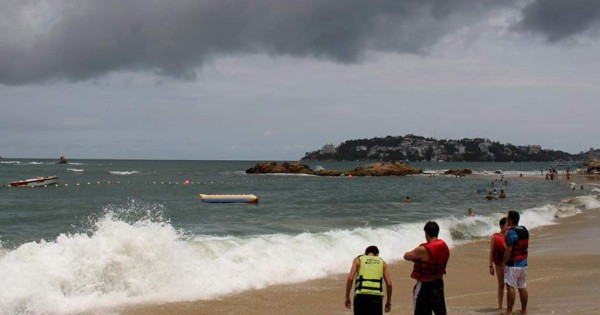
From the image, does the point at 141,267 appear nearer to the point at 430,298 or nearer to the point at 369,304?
the point at 369,304

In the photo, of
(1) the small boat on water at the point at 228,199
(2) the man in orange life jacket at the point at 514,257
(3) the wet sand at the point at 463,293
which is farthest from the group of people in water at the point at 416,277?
(1) the small boat on water at the point at 228,199

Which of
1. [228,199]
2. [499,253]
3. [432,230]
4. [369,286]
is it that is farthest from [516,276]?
[228,199]

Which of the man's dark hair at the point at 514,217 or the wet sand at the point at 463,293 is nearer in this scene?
the man's dark hair at the point at 514,217

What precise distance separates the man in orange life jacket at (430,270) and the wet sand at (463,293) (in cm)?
248

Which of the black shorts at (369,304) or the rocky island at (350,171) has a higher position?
the rocky island at (350,171)

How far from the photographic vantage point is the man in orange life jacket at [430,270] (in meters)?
7.39

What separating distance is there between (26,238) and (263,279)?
11880mm

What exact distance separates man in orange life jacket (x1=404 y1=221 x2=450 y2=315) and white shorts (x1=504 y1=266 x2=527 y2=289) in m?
2.19

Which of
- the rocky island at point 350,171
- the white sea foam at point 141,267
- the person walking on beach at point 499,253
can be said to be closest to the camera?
the person walking on beach at point 499,253

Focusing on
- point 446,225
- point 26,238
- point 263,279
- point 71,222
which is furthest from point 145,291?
point 71,222

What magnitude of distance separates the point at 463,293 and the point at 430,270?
4453 millimetres

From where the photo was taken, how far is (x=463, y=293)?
37.3ft

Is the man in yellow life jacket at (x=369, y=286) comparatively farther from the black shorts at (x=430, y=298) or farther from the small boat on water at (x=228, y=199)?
the small boat on water at (x=228, y=199)

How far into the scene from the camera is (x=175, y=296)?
11.5 meters
